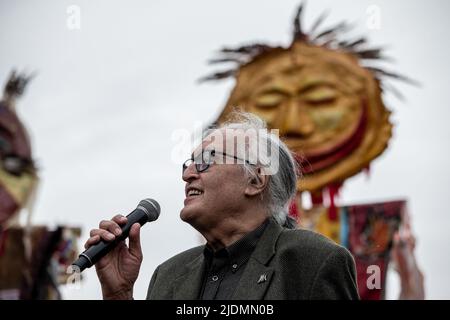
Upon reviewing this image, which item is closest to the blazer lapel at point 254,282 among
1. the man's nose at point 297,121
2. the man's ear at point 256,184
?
the man's ear at point 256,184

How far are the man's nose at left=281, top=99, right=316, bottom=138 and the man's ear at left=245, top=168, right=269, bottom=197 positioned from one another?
9065 millimetres

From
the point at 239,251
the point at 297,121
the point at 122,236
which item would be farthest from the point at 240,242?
the point at 297,121

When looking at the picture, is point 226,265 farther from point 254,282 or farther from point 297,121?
point 297,121

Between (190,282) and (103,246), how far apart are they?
0.44 metres

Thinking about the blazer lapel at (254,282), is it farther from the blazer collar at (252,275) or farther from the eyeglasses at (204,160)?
the eyeglasses at (204,160)

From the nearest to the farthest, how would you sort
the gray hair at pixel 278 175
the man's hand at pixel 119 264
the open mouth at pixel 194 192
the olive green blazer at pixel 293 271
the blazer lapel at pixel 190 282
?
the olive green blazer at pixel 293 271
the man's hand at pixel 119 264
the blazer lapel at pixel 190 282
the open mouth at pixel 194 192
the gray hair at pixel 278 175

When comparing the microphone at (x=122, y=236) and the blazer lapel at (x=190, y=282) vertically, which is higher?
the microphone at (x=122, y=236)

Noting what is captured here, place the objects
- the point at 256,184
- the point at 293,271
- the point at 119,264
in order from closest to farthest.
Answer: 1. the point at 293,271
2. the point at 119,264
3. the point at 256,184

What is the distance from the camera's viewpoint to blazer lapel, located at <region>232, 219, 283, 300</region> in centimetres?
294

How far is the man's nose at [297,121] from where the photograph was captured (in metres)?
12.5

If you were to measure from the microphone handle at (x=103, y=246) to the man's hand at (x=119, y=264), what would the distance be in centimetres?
3

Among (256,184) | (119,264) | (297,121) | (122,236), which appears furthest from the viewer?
(297,121)

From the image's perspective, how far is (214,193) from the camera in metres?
3.34

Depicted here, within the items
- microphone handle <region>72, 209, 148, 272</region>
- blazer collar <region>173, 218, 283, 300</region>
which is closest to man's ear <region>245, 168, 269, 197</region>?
blazer collar <region>173, 218, 283, 300</region>
